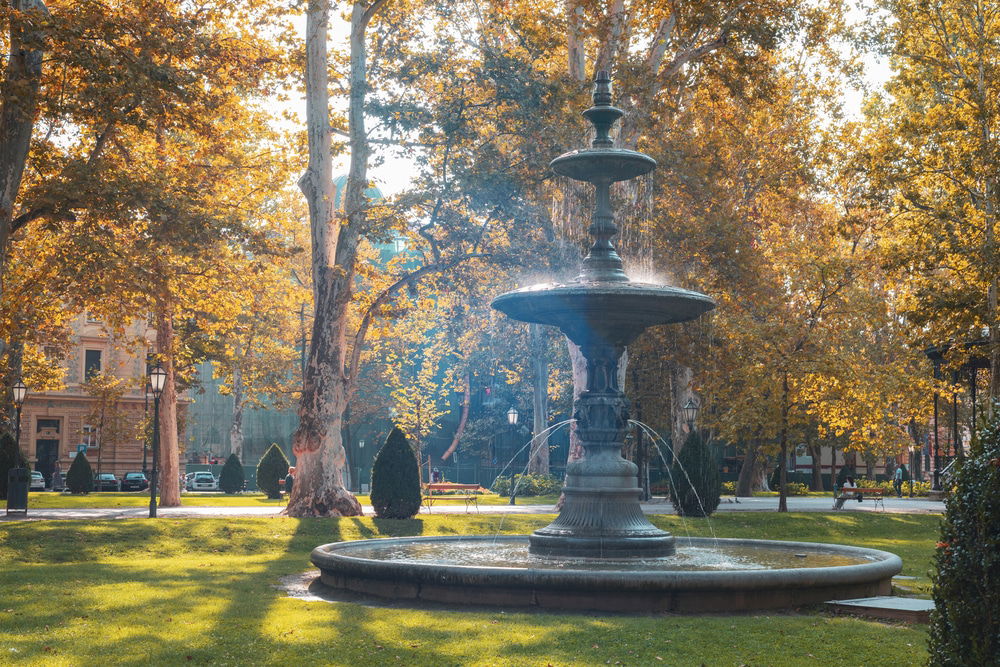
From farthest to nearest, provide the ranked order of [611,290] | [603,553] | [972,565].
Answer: [603,553] → [611,290] → [972,565]

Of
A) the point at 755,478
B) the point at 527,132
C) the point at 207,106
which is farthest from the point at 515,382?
the point at 207,106

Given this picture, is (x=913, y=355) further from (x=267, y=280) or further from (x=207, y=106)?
(x=207, y=106)

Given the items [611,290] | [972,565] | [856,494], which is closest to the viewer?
[972,565]

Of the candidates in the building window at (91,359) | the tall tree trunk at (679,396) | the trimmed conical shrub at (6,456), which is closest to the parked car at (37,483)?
the building window at (91,359)

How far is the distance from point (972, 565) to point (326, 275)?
2162cm

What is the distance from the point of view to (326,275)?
25625 millimetres

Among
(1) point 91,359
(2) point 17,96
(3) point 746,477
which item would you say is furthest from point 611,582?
(1) point 91,359

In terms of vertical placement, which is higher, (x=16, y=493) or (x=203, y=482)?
(x=16, y=493)

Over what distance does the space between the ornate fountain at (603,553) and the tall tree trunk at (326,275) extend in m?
10.9

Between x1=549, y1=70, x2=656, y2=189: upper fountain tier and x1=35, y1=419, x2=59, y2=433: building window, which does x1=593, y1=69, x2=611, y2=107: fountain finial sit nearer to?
x1=549, y1=70, x2=656, y2=189: upper fountain tier

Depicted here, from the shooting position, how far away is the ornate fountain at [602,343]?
11.9m

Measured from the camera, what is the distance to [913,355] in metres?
33.3

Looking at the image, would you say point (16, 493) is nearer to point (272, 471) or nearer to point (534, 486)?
point (272, 471)

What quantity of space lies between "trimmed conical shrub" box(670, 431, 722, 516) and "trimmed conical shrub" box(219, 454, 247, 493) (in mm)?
25018
